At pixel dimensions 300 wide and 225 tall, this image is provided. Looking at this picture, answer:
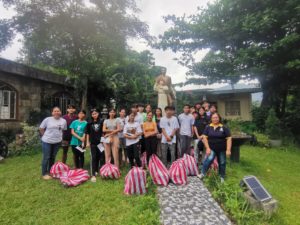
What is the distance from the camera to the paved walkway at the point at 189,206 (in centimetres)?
366

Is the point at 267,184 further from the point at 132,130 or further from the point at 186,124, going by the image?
the point at 132,130

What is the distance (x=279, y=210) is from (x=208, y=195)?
130cm

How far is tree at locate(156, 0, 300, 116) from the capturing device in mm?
11086

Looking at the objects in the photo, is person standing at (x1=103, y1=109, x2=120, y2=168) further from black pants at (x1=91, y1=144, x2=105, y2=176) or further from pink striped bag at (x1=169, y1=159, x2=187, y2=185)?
pink striped bag at (x1=169, y1=159, x2=187, y2=185)

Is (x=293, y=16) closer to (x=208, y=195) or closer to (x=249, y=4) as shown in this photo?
(x=249, y=4)

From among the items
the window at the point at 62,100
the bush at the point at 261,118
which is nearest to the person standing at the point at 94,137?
the window at the point at 62,100

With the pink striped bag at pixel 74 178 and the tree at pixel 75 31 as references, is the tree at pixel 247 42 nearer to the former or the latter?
the tree at pixel 75 31

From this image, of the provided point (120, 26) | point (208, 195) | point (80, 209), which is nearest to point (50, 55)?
point (120, 26)

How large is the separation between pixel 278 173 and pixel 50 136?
648cm

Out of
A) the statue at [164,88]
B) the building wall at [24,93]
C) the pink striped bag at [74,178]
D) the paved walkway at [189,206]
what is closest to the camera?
the paved walkway at [189,206]

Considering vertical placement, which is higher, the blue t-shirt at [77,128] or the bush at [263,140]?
the blue t-shirt at [77,128]

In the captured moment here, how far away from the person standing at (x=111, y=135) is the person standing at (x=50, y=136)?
1085 millimetres

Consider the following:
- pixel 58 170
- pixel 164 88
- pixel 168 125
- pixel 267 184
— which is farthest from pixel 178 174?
pixel 164 88

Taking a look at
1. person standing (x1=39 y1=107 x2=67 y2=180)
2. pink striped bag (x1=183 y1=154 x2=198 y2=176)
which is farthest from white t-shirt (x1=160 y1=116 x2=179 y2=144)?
person standing (x1=39 y1=107 x2=67 y2=180)
